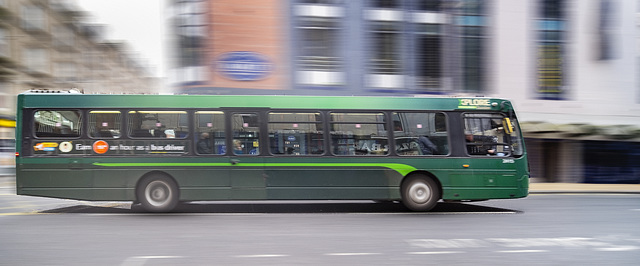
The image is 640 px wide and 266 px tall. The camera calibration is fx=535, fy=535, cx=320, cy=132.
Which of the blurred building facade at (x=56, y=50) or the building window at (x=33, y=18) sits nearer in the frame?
the blurred building facade at (x=56, y=50)

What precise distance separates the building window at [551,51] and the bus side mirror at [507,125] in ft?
41.2

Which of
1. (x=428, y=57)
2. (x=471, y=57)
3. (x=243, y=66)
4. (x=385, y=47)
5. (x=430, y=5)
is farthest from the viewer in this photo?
(x=471, y=57)

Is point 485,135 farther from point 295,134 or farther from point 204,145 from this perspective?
point 204,145

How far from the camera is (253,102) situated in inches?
440

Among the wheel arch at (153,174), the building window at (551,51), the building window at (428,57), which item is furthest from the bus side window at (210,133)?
the building window at (551,51)

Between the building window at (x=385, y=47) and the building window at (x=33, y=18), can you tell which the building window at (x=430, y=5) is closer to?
the building window at (x=385, y=47)

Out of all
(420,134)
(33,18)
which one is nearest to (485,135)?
(420,134)

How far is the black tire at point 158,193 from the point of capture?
10.9 meters

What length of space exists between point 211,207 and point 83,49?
48.8 metres

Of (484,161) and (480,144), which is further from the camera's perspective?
(480,144)

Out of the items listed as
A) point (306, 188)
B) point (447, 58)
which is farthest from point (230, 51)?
point (306, 188)

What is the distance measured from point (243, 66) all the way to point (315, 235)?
12870mm

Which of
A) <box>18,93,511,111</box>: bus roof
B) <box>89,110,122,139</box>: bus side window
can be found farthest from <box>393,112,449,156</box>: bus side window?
<box>89,110,122,139</box>: bus side window

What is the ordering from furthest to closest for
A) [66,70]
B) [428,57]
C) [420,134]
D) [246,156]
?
[66,70] → [428,57] → [420,134] → [246,156]
